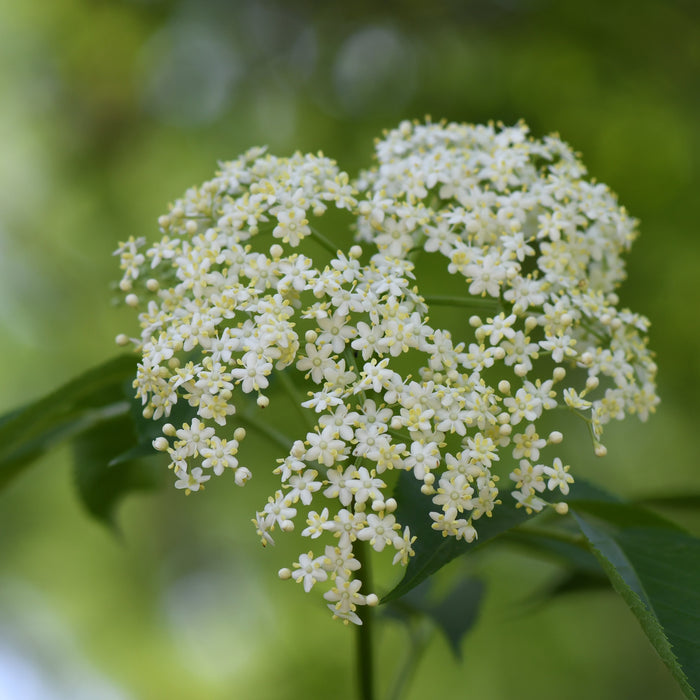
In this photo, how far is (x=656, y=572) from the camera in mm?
1662

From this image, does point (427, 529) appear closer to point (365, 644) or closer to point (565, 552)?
point (365, 644)

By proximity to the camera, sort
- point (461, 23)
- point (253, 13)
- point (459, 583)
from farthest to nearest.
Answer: point (253, 13)
point (461, 23)
point (459, 583)

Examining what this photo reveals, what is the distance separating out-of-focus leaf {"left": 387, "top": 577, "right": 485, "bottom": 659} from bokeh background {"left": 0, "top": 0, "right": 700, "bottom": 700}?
36cm

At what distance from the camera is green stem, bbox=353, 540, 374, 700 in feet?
5.67

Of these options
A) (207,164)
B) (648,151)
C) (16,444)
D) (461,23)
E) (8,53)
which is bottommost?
(16,444)

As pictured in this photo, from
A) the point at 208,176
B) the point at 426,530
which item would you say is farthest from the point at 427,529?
the point at 208,176

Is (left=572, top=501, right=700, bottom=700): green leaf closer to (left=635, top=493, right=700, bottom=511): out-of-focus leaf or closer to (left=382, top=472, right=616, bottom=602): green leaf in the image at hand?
(left=382, top=472, right=616, bottom=602): green leaf

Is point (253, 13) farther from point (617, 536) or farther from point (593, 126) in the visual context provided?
point (617, 536)

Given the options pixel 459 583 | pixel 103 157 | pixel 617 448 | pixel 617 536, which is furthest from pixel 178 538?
pixel 617 536

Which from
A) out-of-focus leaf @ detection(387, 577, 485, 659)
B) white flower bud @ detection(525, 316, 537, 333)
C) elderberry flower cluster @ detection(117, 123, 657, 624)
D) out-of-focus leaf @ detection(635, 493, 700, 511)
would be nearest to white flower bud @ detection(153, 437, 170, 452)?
elderberry flower cluster @ detection(117, 123, 657, 624)

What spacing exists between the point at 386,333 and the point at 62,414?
98 cm

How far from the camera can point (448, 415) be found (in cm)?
149

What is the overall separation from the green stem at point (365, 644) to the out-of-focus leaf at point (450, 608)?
0.29 m

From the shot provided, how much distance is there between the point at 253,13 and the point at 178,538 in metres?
5.35
